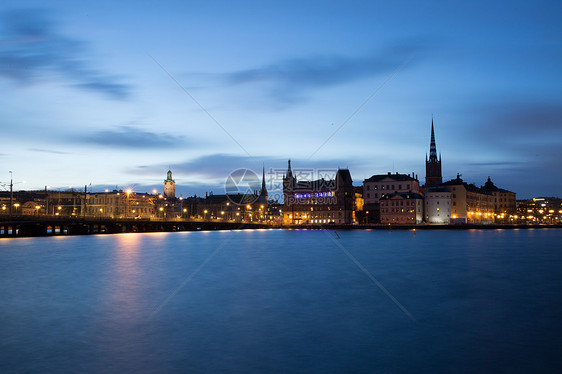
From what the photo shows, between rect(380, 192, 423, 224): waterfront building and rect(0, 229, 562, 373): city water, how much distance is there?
110667 mm

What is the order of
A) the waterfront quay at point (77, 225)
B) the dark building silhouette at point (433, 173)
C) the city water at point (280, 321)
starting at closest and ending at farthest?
1. the city water at point (280, 321)
2. the waterfront quay at point (77, 225)
3. the dark building silhouette at point (433, 173)

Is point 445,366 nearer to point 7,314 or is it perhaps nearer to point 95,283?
point 7,314

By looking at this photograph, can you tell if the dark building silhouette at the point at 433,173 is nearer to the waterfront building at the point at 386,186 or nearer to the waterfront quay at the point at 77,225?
the waterfront building at the point at 386,186

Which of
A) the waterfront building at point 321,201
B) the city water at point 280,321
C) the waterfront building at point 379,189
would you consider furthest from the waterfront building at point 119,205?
the city water at point 280,321

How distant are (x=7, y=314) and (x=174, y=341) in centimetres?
1034

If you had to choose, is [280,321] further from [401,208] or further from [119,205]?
[119,205]

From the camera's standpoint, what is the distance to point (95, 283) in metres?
34.5

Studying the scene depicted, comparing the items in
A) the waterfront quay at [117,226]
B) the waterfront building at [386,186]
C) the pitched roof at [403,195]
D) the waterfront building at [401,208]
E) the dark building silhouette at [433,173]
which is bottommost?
the waterfront quay at [117,226]

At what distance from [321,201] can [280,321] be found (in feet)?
501

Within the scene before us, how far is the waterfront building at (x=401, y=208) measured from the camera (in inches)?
5945

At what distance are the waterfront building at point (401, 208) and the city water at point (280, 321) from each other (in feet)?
363

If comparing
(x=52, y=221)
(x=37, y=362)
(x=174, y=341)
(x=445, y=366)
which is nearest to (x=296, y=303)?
(x=174, y=341)

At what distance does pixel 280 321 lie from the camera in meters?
21.5

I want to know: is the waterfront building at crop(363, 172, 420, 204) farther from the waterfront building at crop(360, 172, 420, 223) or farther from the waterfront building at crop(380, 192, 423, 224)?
the waterfront building at crop(380, 192, 423, 224)
